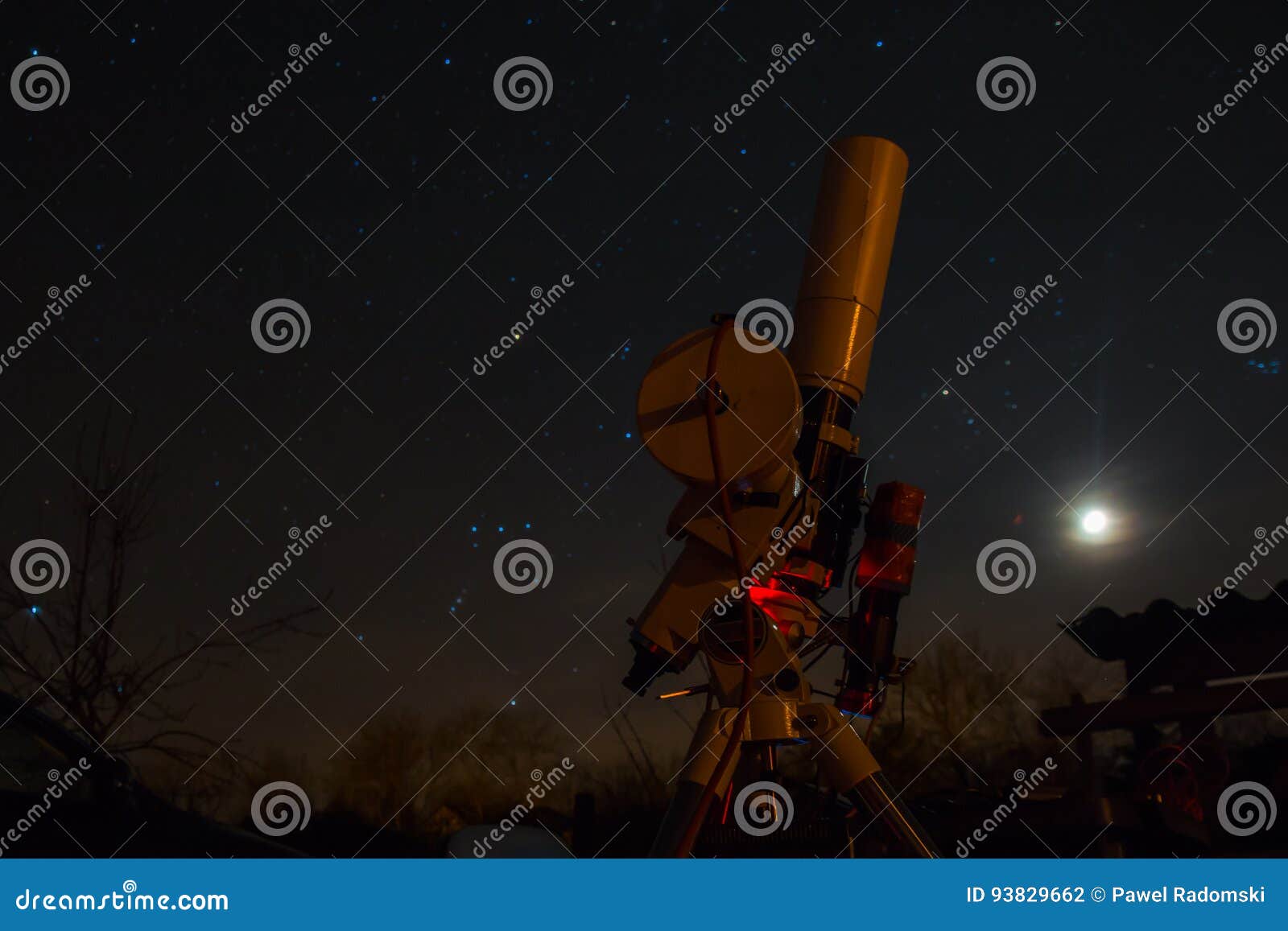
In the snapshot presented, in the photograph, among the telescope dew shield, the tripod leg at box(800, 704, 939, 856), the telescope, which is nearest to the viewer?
the tripod leg at box(800, 704, 939, 856)

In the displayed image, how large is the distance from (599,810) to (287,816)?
10.4 feet

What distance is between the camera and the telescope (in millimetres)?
3650

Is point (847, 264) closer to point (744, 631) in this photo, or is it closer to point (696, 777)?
point (744, 631)

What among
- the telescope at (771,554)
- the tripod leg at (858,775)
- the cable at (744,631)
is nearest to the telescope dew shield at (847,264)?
the telescope at (771,554)

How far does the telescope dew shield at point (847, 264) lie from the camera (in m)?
4.33

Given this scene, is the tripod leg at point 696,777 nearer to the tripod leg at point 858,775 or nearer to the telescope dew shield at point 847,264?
the tripod leg at point 858,775

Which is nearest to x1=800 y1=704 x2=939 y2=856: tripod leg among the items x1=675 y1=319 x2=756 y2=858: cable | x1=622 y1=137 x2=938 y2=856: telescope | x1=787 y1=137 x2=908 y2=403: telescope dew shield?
x1=622 y1=137 x2=938 y2=856: telescope

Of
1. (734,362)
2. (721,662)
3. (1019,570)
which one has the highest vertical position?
(1019,570)

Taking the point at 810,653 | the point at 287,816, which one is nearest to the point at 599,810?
the point at 287,816

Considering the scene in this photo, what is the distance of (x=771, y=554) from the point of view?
152 inches

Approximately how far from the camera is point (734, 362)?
12.4 ft

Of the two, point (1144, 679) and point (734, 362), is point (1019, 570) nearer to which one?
point (1144, 679)

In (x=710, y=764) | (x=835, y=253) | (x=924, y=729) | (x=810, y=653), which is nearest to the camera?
(x=710, y=764)

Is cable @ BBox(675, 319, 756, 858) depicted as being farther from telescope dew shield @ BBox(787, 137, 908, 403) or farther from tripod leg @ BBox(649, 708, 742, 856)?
telescope dew shield @ BBox(787, 137, 908, 403)
